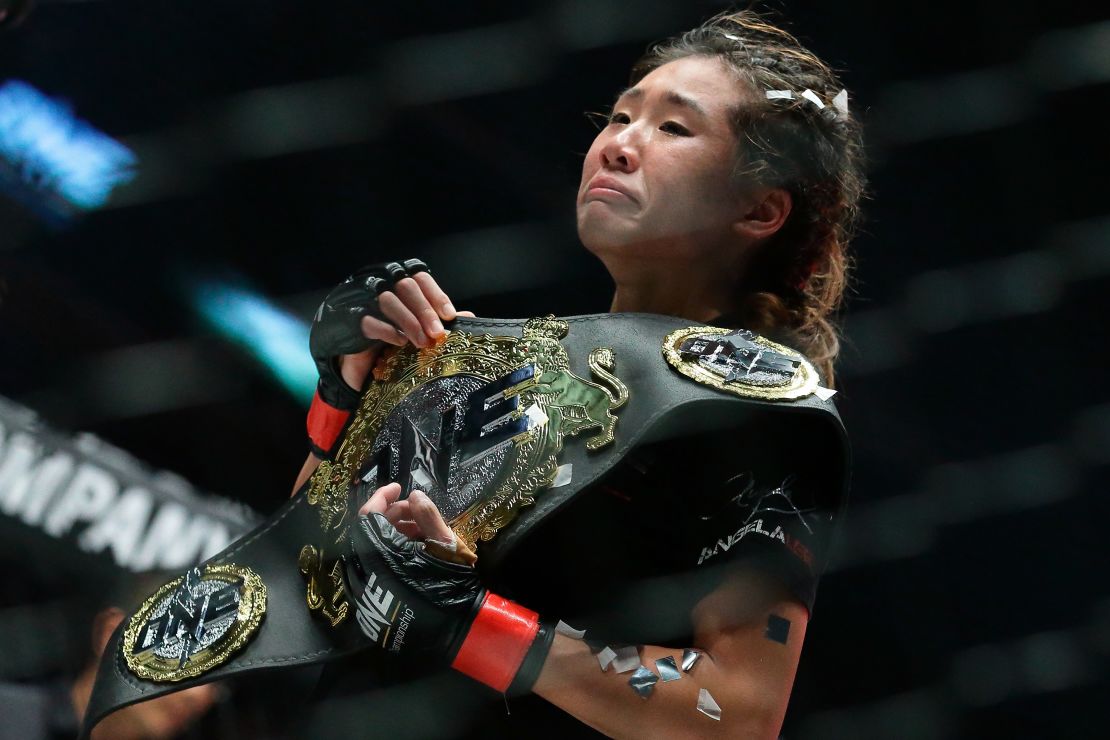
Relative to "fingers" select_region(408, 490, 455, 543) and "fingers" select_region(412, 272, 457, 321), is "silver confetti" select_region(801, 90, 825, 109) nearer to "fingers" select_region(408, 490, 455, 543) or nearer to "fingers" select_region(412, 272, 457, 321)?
"fingers" select_region(412, 272, 457, 321)

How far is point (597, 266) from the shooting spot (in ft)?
6.84

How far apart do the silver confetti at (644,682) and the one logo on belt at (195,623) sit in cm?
34

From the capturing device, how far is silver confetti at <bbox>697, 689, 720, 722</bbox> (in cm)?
101

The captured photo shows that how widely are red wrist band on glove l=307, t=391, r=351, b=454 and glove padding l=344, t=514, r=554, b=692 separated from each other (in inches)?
10.6

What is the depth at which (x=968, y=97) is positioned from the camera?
1.98 meters

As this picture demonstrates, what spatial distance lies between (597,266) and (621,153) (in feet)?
2.69

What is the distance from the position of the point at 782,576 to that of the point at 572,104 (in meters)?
1.19

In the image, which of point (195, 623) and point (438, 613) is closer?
point (438, 613)

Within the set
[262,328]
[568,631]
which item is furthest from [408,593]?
[262,328]

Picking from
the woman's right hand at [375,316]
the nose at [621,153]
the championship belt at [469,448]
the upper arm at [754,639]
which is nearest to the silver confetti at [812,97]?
the nose at [621,153]

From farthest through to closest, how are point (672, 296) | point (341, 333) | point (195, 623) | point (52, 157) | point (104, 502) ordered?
1. point (104, 502)
2. point (52, 157)
3. point (672, 296)
4. point (341, 333)
5. point (195, 623)

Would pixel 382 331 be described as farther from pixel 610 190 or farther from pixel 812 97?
pixel 812 97

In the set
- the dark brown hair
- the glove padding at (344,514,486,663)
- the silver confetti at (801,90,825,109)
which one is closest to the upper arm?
the glove padding at (344,514,486,663)

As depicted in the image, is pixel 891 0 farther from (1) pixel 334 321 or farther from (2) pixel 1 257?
(2) pixel 1 257
